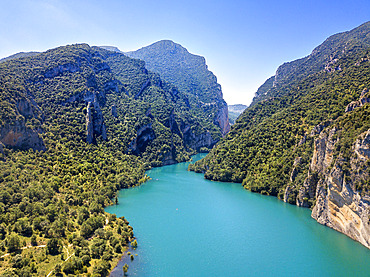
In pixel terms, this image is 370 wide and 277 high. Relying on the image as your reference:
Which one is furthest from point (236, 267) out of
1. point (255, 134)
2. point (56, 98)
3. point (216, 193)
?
point (56, 98)

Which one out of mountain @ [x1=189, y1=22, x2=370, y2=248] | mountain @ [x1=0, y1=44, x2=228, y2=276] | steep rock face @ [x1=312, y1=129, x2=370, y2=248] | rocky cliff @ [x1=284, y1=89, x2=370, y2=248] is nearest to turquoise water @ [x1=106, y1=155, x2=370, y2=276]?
steep rock face @ [x1=312, y1=129, x2=370, y2=248]

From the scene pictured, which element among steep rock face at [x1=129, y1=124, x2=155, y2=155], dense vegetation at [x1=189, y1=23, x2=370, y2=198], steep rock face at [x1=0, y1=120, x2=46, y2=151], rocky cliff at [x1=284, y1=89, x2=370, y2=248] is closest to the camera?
rocky cliff at [x1=284, y1=89, x2=370, y2=248]

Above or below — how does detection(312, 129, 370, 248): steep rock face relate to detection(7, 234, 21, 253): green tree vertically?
above

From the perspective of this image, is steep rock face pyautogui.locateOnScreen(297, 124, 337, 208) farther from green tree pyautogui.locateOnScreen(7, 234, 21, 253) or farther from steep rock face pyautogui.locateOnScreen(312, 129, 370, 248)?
green tree pyautogui.locateOnScreen(7, 234, 21, 253)

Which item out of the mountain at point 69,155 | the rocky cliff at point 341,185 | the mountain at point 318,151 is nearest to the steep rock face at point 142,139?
the mountain at point 69,155

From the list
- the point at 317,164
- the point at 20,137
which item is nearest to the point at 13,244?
the point at 20,137

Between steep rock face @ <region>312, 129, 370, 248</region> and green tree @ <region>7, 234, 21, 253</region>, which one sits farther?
steep rock face @ <region>312, 129, 370, 248</region>

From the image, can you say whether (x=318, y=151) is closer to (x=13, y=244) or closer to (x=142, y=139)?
(x=13, y=244)
